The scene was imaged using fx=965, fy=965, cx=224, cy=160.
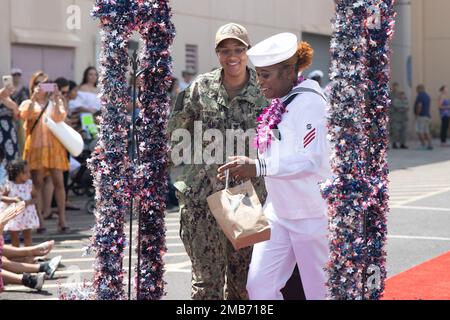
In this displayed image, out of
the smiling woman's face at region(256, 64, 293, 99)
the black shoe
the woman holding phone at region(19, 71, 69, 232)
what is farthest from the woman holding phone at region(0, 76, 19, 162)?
the smiling woman's face at region(256, 64, 293, 99)

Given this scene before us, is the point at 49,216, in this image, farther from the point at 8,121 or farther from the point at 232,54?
the point at 232,54

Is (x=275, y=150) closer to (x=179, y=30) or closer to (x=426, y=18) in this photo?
(x=179, y=30)

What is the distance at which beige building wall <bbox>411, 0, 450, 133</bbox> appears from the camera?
38656mm

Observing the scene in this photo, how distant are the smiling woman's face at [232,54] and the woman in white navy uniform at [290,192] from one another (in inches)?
24.7

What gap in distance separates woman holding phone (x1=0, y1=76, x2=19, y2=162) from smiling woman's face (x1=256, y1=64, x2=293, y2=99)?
813 centimetres

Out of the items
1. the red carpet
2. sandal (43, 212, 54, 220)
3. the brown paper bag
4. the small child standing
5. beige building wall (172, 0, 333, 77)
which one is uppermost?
beige building wall (172, 0, 333, 77)

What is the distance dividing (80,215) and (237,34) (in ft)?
28.5

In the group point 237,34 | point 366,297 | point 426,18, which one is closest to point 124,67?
point 237,34

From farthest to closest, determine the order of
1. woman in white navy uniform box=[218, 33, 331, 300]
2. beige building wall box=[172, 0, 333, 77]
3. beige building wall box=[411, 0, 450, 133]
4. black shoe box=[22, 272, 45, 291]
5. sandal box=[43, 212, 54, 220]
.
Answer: beige building wall box=[411, 0, 450, 133] < beige building wall box=[172, 0, 333, 77] < sandal box=[43, 212, 54, 220] < black shoe box=[22, 272, 45, 291] < woman in white navy uniform box=[218, 33, 331, 300]

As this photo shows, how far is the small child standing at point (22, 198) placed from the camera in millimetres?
10273

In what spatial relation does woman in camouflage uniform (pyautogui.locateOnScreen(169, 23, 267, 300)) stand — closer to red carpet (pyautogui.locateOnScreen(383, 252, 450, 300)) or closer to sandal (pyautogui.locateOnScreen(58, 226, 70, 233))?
red carpet (pyautogui.locateOnScreen(383, 252, 450, 300))

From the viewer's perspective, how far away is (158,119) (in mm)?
5715

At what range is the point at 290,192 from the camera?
17.8ft

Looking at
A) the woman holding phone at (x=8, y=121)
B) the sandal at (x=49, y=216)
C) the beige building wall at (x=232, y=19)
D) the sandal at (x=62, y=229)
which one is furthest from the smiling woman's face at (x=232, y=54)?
the beige building wall at (x=232, y=19)
